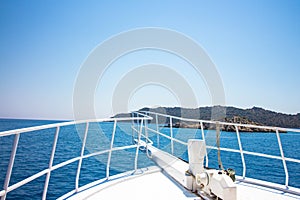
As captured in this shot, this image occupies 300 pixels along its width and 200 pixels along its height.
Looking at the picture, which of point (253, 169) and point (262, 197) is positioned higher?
point (262, 197)

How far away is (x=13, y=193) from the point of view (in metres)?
5.30

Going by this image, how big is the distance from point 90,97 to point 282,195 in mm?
7057

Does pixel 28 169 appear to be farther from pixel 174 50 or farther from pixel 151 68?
pixel 174 50

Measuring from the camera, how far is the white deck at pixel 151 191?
7.92 ft

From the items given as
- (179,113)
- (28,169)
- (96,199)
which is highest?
(179,113)

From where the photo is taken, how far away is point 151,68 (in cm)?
1166

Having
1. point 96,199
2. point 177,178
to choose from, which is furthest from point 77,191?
point 177,178

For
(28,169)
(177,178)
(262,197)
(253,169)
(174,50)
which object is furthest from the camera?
(174,50)

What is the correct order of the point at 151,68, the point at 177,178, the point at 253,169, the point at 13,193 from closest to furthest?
the point at 177,178 < the point at 13,193 < the point at 253,169 < the point at 151,68

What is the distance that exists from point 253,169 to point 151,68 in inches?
275

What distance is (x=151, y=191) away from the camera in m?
2.60

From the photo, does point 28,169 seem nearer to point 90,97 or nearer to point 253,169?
point 90,97

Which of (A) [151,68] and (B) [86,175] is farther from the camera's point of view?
(A) [151,68]

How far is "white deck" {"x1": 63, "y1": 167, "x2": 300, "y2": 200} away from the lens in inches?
95.0
